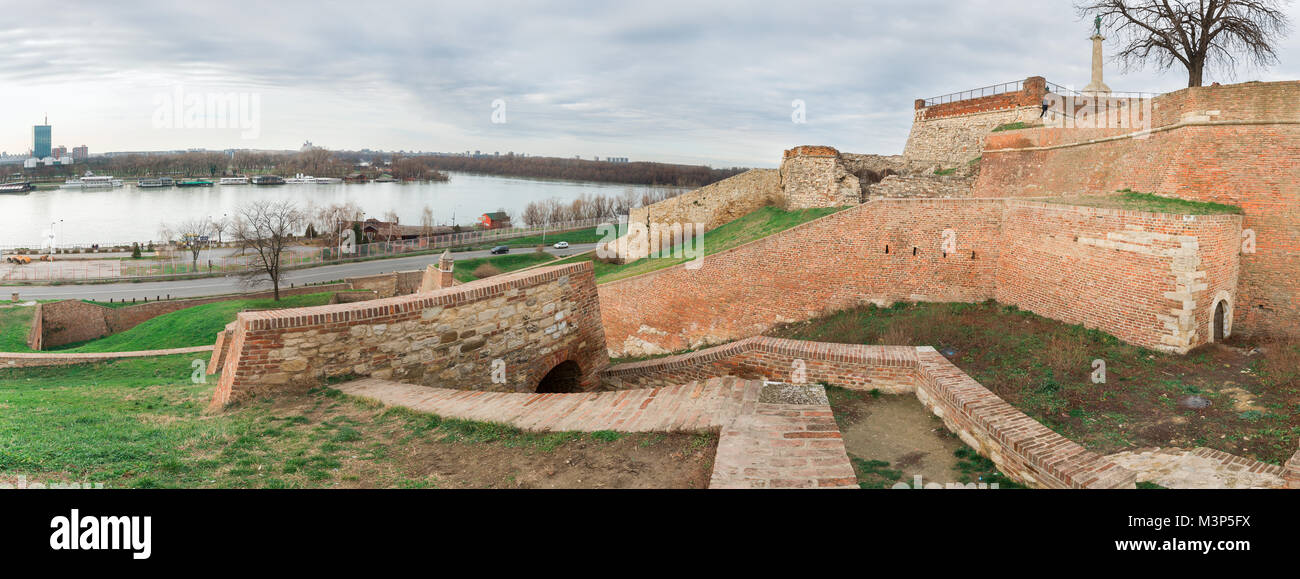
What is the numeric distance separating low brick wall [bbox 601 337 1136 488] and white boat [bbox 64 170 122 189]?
139853mm

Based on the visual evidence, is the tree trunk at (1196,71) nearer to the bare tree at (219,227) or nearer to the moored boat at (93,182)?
the bare tree at (219,227)

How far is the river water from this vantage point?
63.2 meters

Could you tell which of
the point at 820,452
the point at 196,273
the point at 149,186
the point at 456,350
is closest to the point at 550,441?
the point at 820,452

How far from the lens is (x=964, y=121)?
22.6 m

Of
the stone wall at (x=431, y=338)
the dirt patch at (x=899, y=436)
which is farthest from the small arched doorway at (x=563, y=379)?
the dirt patch at (x=899, y=436)

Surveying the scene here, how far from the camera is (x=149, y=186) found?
385 ft

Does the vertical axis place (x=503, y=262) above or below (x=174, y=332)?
above

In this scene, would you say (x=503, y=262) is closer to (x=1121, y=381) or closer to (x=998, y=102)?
(x=998, y=102)

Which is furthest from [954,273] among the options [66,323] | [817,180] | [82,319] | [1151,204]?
[82,319]

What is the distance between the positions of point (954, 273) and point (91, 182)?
14233 cm

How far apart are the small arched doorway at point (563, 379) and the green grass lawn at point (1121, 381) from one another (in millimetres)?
5679

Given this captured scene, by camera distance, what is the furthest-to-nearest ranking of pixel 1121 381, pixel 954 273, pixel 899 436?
pixel 954 273, pixel 1121 381, pixel 899 436

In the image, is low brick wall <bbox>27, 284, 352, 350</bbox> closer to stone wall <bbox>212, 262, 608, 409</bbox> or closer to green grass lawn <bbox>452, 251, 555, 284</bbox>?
green grass lawn <bbox>452, 251, 555, 284</bbox>

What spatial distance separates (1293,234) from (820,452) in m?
10.9
